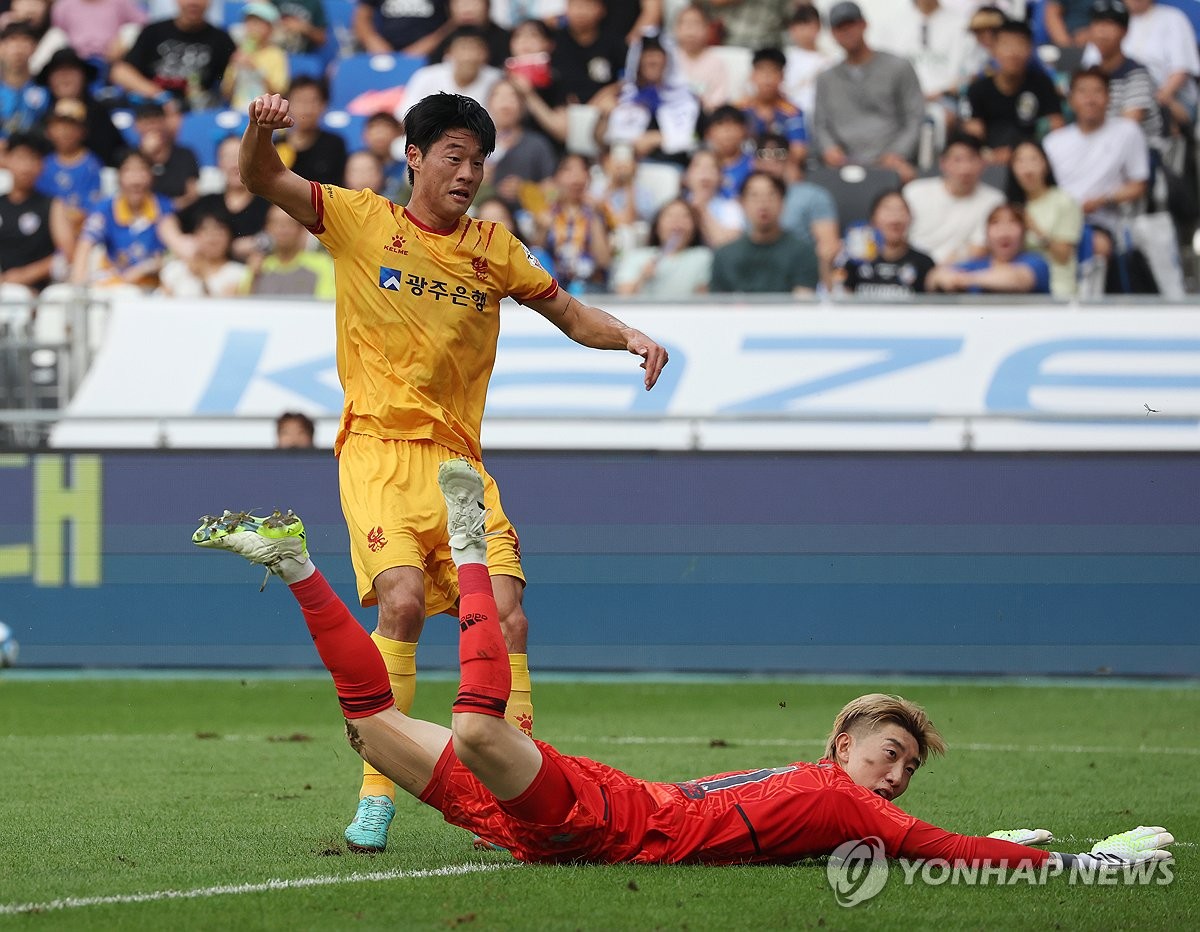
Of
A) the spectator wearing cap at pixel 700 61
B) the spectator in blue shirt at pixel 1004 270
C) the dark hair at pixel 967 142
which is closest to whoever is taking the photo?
the spectator in blue shirt at pixel 1004 270

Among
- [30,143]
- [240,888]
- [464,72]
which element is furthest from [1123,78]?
[240,888]

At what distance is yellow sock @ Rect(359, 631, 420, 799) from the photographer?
616 centimetres

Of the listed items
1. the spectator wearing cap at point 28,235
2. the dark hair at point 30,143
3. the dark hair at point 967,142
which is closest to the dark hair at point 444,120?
the dark hair at point 967,142

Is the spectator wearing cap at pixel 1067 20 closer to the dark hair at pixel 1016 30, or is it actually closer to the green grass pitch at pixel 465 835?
the dark hair at pixel 1016 30

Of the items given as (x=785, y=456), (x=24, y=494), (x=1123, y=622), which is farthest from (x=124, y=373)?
(x=1123, y=622)

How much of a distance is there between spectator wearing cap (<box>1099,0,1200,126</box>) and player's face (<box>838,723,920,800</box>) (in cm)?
1229

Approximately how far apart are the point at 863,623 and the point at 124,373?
19.7 ft

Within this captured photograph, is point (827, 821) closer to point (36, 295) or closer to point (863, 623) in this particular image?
point (863, 623)

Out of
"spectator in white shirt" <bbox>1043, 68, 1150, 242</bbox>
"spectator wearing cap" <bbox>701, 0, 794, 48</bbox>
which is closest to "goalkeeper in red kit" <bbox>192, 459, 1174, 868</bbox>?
"spectator in white shirt" <bbox>1043, 68, 1150, 242</bbox>

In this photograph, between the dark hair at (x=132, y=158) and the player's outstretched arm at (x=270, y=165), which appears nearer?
the player's outstretched arm at (x=270, y=165)

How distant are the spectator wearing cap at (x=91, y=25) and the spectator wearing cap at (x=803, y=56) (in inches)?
276

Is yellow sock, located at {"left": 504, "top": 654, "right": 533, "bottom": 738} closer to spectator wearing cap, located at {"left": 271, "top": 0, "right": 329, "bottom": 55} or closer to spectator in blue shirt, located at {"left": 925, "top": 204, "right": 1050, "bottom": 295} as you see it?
spectator in blue shirt, located at {"left": 925, "top": 204, "right": 1050, "bottom": 295}

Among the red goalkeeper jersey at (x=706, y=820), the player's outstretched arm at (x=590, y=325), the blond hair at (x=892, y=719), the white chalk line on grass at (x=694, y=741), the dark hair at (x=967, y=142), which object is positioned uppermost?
the dark hair at (x=967, y=142)

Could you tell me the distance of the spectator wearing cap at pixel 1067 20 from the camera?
17.3 metres
